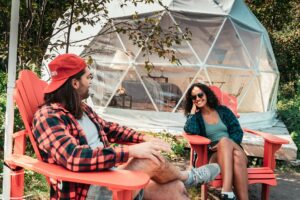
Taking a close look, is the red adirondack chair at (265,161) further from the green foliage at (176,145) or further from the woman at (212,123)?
the green foliage at (176,145)

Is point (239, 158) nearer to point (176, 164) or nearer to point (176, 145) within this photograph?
point (176, 164)

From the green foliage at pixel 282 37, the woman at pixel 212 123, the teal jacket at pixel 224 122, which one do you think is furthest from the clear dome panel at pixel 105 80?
the green foliage at pixel 282 37

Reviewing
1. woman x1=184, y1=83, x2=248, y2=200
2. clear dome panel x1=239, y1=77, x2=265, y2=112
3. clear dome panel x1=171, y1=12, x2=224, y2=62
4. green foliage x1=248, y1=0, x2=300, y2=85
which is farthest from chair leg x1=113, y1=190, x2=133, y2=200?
green foliage x1=248, y1=0, x2=300, y2=85

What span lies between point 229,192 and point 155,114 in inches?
159

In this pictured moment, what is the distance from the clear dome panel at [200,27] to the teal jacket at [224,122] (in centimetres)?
355

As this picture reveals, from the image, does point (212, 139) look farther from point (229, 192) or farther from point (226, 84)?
point (226, 84)

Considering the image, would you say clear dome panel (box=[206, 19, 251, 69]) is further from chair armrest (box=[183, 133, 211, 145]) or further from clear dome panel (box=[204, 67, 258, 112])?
chair armrest (box=[183, 133, 211, 145])

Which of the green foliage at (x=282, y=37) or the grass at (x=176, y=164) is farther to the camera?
the green foliage at (x=282, y=37)

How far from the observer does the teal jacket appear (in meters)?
3.93

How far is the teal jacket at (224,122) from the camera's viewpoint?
3926 millimetres

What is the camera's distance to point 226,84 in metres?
9.09

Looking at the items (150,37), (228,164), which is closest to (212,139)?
(228,164)

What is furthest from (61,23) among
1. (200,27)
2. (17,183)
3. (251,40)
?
(251,40)

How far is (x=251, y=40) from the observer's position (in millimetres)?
8234
